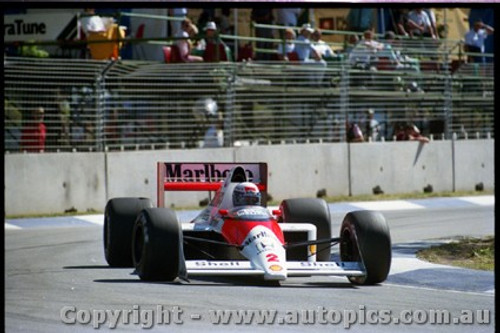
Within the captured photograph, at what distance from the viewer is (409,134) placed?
22391 mm

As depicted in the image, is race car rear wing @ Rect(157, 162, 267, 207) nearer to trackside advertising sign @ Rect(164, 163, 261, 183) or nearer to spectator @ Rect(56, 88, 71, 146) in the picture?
trackside advertising sign @ Rect(164, 163, 261, 183)

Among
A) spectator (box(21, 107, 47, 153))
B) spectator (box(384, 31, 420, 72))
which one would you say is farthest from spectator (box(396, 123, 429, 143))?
spectator (box(21, 107, 47, 153))

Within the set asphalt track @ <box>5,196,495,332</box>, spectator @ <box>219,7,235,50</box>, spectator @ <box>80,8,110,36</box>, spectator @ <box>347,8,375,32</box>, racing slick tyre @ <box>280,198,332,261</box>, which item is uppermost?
spectator @ <box>347,8,375,32</box>

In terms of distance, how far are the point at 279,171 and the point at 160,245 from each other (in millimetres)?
10460

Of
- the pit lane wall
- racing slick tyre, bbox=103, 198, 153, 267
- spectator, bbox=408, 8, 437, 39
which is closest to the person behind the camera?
racing slick tyre, bbox=103, 198, 153, 267

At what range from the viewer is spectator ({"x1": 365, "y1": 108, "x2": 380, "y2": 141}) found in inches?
866

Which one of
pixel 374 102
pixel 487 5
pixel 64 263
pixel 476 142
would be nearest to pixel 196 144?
pixel 374 102

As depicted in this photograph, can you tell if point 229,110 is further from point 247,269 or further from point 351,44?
point 247,269

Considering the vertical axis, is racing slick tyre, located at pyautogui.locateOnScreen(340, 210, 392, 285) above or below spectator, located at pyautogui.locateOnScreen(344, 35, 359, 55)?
below

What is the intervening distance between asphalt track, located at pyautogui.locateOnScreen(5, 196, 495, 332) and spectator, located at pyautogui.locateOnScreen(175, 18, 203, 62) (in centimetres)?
635

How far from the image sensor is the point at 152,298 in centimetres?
938

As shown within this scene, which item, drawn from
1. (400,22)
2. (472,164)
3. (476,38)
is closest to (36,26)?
(400,22)

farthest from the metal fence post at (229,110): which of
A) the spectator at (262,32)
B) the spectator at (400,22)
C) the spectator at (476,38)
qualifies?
the spectator at (476,38)

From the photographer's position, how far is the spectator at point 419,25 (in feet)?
77.8
